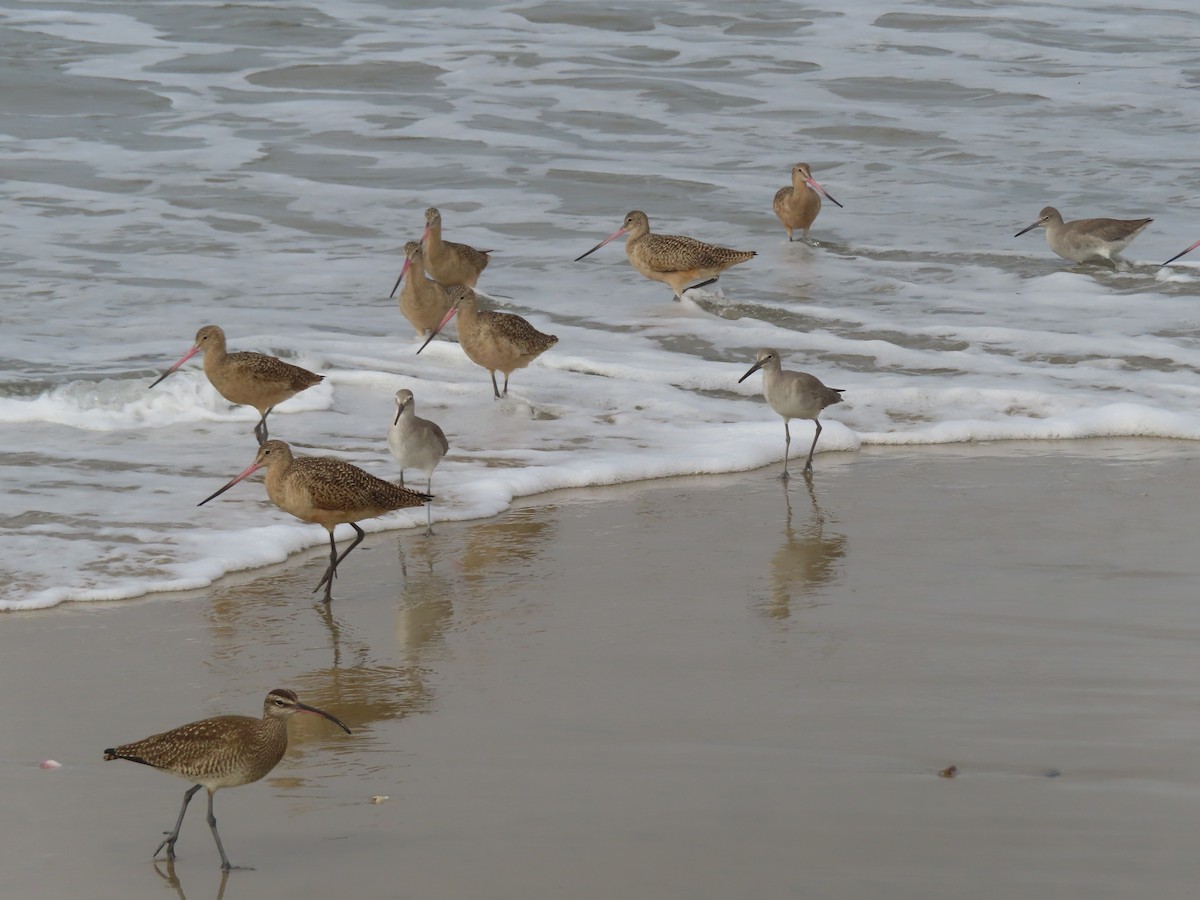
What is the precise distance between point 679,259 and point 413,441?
189 inches

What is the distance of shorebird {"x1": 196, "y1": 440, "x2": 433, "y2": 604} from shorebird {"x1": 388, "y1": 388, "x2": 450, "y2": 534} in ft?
2.35

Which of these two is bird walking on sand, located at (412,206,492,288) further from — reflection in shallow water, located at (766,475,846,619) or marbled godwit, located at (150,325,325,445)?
reflection in shallow water, located at (766,475,846,619)

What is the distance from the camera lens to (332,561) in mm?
6305

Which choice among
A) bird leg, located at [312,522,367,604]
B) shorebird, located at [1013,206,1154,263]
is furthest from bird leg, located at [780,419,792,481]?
shorebird, located at [1013,206,1154,263]

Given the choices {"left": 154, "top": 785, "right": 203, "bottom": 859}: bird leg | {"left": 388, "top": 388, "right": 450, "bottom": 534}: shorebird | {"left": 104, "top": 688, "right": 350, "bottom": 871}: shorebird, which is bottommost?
{"left": 388, "top": 388, "right": 450, "bottom": 534}: shorebird

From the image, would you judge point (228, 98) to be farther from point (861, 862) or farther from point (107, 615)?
point (861, 862)

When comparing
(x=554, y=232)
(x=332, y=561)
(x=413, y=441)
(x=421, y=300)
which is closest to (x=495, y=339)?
(x=421, y=300)

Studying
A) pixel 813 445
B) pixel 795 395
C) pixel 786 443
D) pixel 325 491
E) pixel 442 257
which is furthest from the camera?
pixel 442 257

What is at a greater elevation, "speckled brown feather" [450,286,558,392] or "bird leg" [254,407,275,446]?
"speckled brown feather" [450,286,558,392]

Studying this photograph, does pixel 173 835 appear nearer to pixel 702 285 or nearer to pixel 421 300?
pixel 421 300

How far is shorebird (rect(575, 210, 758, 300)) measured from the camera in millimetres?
11766

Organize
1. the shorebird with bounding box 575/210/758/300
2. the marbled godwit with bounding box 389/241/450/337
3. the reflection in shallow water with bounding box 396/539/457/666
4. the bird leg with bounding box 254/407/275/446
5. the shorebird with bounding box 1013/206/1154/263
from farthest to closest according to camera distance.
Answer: the shorebird with bounding box 1013/206/1154/263, the shorebird with bounding box 575/210/758/300, the marbled godwit with bounding box 389/241/450/337, the bird leg with bounding box 254/407/275/446, the reflection in shallow water with bounding box 396/539/457/666

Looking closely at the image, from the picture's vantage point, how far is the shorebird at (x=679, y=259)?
1177 cm

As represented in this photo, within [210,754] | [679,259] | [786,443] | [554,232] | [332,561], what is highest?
[210,754]
